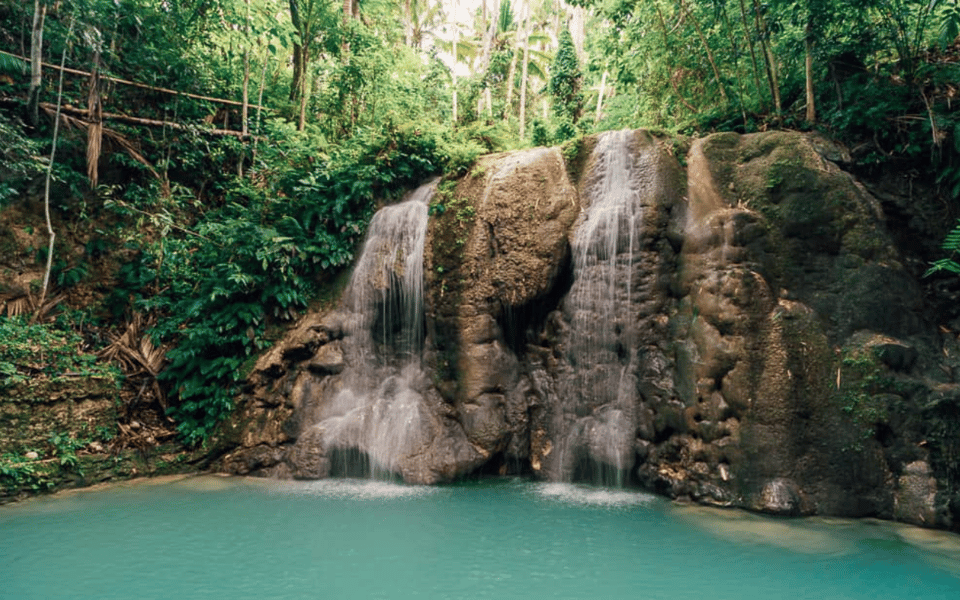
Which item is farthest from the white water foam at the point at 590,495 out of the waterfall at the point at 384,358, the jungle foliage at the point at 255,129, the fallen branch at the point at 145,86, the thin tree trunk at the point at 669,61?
the fallen branch at the point at 145,86

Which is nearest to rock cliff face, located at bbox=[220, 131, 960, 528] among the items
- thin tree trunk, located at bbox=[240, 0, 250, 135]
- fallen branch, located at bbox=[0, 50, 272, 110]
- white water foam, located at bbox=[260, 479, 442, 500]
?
white water foam, located at bbox=[260, 479, 442, 500]

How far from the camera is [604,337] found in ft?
20.9

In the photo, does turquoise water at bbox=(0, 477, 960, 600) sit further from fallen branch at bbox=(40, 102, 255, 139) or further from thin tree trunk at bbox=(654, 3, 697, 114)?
thin tree trunk at bbox=(654, 3, 697, 114)

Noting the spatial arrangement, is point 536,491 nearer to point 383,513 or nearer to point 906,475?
point 383,513

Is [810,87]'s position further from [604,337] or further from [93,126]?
[93,126]

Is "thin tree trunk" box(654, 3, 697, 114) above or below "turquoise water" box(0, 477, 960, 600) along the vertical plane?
above

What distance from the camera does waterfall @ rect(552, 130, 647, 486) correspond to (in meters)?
6.05

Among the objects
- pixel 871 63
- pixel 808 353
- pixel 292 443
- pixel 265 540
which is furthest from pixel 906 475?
pixel 292 443

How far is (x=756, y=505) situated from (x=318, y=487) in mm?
4737

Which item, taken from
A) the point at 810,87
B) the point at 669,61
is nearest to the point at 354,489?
the point at 810,87

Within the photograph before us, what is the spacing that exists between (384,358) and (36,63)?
6.44 m

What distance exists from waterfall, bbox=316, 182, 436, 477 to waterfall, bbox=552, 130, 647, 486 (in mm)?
1955

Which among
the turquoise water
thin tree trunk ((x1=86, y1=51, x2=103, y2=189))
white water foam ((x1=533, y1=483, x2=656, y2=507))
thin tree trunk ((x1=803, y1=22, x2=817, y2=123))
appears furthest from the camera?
thin tree trunk ((x1=86, y1=51, x2=103, y2=189))

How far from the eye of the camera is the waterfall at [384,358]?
20.9 ft
